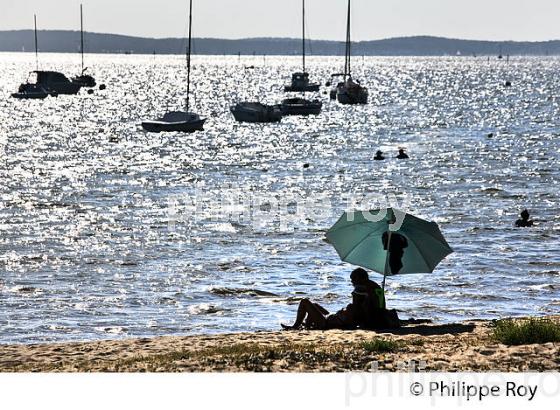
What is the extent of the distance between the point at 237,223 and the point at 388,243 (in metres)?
20.1

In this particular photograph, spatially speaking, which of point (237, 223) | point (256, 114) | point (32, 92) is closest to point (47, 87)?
point (32, 92)

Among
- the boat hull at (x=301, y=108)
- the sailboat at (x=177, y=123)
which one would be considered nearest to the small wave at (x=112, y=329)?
the sailboat at (x=177, y=123)

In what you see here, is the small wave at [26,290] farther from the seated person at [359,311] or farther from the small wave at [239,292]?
the seated person at [359,311]

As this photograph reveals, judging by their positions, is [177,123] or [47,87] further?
[47,87]

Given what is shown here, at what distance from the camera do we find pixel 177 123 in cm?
7944

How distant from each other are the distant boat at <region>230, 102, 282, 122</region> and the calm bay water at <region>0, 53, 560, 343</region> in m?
1.45

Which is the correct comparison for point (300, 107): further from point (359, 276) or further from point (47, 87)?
point (359, 276)

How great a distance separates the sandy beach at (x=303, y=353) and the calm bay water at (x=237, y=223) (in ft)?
14.0

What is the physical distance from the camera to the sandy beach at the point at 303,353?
1279 centimetres

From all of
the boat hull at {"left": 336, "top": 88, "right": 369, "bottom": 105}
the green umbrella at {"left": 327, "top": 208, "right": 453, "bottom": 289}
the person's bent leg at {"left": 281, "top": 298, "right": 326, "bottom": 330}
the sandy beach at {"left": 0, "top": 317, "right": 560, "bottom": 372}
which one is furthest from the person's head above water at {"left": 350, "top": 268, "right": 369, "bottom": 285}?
the boat hull at {"left": 336, "top": 88, "right": 369, "bottom": 105}

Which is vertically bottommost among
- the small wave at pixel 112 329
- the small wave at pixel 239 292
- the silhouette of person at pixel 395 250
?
the small wave at pixel 239 292

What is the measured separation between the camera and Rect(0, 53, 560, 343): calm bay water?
23422 millimetres

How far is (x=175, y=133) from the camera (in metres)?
81.8
